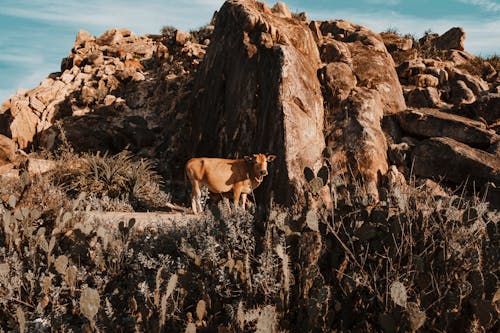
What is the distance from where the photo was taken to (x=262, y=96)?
10.3 metres

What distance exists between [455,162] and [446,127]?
132cm

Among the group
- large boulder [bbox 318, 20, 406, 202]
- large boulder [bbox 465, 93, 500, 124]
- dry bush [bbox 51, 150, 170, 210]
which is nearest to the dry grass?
large boulder [bbox 318, 20, 406, 202]

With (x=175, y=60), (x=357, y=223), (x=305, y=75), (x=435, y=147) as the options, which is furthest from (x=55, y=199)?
(x=175, y=60)

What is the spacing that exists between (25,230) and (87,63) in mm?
15681

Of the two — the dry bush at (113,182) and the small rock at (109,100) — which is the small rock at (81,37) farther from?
the dry bush at (113,182)

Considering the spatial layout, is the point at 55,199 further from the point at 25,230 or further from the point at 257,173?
the point at 257,173

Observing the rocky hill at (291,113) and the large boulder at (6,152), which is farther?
the large boulder at (6,152)

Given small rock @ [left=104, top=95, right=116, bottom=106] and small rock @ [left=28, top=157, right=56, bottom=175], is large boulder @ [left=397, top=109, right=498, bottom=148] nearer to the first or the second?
small rock @ [left=28, top=157, right=56, bottom=175]

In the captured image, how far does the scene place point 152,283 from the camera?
427cm

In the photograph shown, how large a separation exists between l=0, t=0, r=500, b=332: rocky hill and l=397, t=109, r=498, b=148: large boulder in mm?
27

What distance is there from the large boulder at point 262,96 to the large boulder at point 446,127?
2.44m

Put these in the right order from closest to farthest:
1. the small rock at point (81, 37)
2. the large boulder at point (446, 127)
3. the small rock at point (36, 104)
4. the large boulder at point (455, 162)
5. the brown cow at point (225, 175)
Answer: the brown cow at point (225, 175), the large boulder at point (455, 162), the large boulder at point (446, 127), the small rock at point (36, 104), the small rock at point (81, 37)

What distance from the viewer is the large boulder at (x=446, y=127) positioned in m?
11.0

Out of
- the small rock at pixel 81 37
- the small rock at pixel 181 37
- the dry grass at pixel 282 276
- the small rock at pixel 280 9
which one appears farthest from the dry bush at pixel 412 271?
the small rock at pixel 81 37
